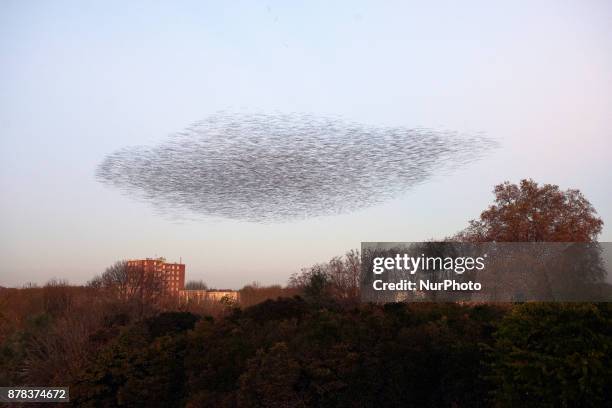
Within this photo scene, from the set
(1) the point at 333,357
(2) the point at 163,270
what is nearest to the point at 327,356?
(1) the point at 333,357

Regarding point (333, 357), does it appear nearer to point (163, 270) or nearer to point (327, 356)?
point (327, 356)

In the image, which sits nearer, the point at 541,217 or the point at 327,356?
the point at 327,356

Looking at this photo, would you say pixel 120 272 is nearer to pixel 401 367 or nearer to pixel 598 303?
pixel 401 367

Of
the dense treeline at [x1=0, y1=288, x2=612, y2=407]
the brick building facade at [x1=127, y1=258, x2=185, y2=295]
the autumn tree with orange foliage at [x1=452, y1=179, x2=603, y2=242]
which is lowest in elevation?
the dense treeline at [x1=0, y1=288, x2=612, y2=407]

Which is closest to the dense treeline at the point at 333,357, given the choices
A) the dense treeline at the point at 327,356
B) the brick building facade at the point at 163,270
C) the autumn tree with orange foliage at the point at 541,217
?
the dense treeline at the point at 327,356

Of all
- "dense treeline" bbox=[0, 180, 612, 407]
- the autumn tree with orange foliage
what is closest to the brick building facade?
"dense treeline" bbox=[0, 180, 612, 407]

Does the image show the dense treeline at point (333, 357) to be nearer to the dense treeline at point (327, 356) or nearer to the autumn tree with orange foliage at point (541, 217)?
the dense treeline at point (327, 356)

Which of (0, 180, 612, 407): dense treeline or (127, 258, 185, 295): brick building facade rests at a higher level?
(127, 258, 185, 295): brick building facade

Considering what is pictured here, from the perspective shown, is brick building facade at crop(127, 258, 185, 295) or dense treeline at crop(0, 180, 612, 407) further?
brick building facade at crop(127, 258, 185, 295)

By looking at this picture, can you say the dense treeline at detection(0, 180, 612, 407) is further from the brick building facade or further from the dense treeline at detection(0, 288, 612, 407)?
the brick building facade
